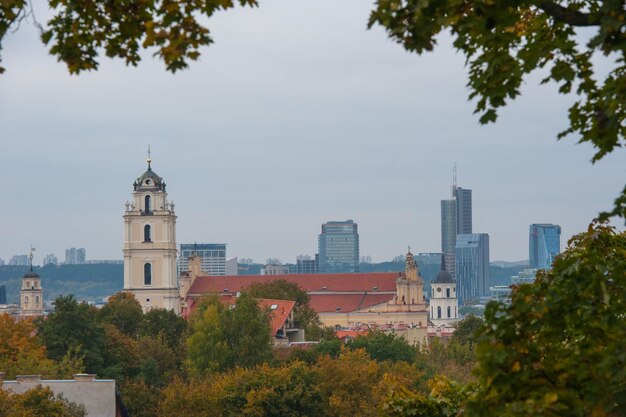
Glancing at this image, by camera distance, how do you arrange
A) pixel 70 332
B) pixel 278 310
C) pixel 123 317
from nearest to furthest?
pixel 70 332
pixel 123 317
pixel 278 310

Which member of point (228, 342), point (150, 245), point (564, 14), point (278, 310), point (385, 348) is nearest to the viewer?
point (564, 14)

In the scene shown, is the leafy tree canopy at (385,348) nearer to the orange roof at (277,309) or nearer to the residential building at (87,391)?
the orange roof at (277,309)

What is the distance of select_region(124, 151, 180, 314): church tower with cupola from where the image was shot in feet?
617

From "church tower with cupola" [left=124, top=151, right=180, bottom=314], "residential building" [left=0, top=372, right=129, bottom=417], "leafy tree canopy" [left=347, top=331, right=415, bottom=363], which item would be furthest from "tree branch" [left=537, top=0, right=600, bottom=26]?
"church tower with cupola" [left=124, top=151, right=180, bottom=314]

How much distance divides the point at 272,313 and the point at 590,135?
114m

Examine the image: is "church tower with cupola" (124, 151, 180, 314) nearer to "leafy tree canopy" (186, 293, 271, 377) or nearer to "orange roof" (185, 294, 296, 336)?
"orange roof" (185, 294, 296, 336)

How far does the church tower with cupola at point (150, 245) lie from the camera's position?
188 meters

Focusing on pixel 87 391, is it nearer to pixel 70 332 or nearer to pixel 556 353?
pixel 70 332

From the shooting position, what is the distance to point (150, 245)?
19075 centimetres

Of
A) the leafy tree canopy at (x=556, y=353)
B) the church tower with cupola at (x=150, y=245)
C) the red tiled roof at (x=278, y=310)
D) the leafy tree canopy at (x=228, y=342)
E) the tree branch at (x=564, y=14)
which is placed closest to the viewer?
the tree branch at (x=564, y=14)

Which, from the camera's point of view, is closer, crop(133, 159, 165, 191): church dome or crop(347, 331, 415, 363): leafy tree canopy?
crop(347, 331, 415, 363): leafy tree canopy

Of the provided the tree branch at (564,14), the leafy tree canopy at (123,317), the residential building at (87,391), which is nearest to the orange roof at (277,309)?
the leafy tree canopy at (123,317)

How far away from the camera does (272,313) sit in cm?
12762

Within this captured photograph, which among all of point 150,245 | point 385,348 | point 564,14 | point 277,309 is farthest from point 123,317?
point 564,14
